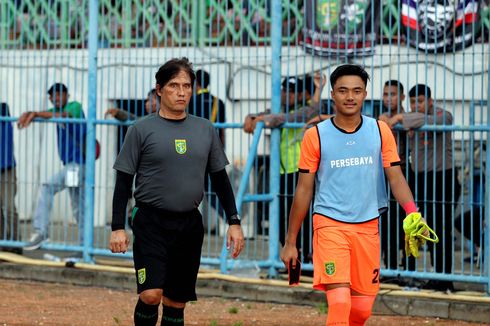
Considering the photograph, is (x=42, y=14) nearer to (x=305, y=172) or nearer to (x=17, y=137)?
(x=17, y=137)

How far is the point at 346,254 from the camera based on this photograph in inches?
309

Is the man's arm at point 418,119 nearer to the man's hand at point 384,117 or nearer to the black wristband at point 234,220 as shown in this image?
the man's hand at point 384,117

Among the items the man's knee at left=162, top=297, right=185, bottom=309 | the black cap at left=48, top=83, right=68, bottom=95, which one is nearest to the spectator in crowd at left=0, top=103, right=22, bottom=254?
the black cap at left=48, top=83, right=68, bottom=95

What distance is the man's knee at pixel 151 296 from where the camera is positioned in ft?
25.7

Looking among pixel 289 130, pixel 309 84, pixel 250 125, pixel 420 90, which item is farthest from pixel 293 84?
pixel 420 90

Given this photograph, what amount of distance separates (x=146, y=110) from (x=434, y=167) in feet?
10.2

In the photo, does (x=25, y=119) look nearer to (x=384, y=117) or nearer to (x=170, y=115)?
(x=384, y=117)

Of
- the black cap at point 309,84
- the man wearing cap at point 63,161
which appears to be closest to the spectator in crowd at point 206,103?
the black cap at point 309,84

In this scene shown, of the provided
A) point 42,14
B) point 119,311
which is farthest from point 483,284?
point 42,14

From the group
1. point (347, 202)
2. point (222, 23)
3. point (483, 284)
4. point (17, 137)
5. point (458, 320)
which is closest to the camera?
point (347, 202)

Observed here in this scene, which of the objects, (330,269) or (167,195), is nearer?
(330,269)

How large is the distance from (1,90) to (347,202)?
7.01 m

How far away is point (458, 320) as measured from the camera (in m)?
11.0

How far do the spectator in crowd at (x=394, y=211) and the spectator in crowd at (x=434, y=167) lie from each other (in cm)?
11
